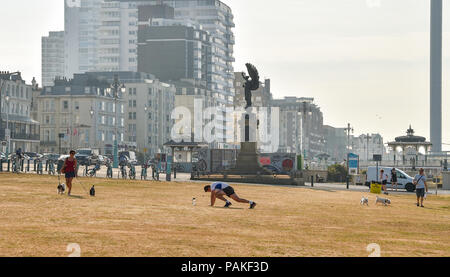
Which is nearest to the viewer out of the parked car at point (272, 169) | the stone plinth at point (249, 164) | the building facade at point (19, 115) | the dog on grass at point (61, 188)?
the dog on grass at point (61, 188)

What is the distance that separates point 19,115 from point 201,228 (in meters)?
121

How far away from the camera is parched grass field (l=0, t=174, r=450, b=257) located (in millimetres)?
18578

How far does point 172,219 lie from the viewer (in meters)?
26.0

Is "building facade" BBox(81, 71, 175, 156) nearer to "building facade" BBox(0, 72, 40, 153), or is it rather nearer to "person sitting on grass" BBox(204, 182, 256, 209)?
"building facade" BBox(0, 72, 40, 153)

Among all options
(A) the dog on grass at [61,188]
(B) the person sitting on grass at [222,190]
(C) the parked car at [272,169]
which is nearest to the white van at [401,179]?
(C) the parked car at [272,169]

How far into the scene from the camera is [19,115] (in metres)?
140

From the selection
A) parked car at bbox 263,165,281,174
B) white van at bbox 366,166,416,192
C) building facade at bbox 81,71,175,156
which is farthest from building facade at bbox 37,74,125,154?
white van at bbox 366,166,416,192

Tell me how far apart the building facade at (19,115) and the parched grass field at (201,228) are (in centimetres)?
9953

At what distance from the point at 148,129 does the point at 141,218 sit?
16558 centimetres

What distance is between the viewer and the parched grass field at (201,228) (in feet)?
61.0

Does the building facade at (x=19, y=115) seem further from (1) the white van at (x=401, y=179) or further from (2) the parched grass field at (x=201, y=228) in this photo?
(2) the parched grass field at (x=201, y=228)
